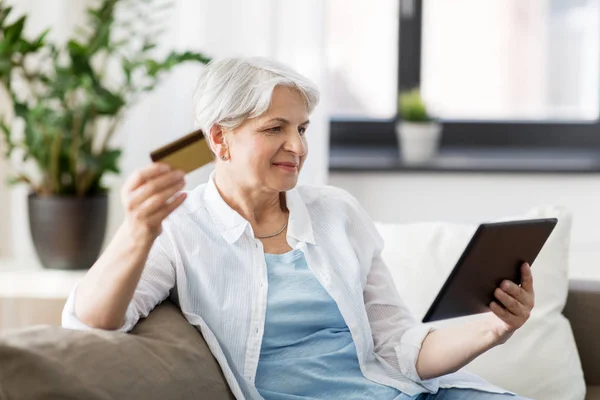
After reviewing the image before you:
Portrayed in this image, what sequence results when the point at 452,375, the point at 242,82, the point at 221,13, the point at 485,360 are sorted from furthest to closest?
1. the point at 221,13
2. the point at 485,360
3. the point at 452,375
4. the point at 242,82

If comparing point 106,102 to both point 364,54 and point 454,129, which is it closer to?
point 364,54

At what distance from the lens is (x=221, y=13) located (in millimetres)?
3117

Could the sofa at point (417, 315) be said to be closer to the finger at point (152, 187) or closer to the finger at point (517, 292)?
the finger at point (152, 187)

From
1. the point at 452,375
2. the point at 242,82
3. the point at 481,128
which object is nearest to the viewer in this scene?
the point at 242,82

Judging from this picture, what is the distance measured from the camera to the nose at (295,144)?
169 cm

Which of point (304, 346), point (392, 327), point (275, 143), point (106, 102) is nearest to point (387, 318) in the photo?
point (392, 327)

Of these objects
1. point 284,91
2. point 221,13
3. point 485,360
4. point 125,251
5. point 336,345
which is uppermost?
point 221,13

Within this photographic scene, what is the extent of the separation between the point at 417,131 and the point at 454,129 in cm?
30

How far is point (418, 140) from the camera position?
10.8 feet

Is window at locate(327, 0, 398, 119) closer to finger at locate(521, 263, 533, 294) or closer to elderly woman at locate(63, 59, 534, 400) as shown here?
elderly woman at locate(63, 59, 534, 400)

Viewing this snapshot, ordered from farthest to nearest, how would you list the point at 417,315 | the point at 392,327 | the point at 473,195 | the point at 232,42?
the point at 473,195 → the point at 232,42 → the point at 417,315 → the point at 392,327

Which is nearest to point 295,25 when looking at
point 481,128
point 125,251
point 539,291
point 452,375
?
point 481,128

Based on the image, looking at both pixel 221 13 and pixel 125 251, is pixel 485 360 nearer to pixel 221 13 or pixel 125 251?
pixel 125 251

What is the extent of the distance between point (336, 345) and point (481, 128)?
6.49 feet
